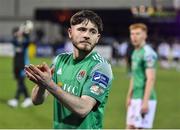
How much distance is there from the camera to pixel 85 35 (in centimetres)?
418

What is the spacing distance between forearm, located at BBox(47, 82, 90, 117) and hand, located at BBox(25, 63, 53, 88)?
46mm

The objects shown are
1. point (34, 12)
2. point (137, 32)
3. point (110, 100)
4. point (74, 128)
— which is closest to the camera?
point (74, 128)

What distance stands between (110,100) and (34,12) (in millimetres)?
38332

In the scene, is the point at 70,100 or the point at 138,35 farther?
the point at 138,35

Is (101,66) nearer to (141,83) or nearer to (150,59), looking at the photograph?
(150,59)

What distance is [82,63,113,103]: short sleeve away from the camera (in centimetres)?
417

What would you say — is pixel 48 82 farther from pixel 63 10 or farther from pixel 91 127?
pixel 63 10

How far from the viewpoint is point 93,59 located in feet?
14.2

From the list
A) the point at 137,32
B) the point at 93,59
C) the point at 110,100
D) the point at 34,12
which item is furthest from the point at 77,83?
the point at 34,12

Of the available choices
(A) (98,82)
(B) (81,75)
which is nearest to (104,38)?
(B) (81,75)

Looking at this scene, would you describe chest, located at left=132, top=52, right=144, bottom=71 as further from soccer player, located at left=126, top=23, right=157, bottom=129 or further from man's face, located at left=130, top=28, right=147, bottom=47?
man's face, located at left=130, top=28, right=147, bottom=47

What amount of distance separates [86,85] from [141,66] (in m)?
4.31

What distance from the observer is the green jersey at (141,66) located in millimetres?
8344

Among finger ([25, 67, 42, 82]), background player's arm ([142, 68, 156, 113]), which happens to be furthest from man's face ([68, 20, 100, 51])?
background player's arm ([142, 68, 156, 113])
